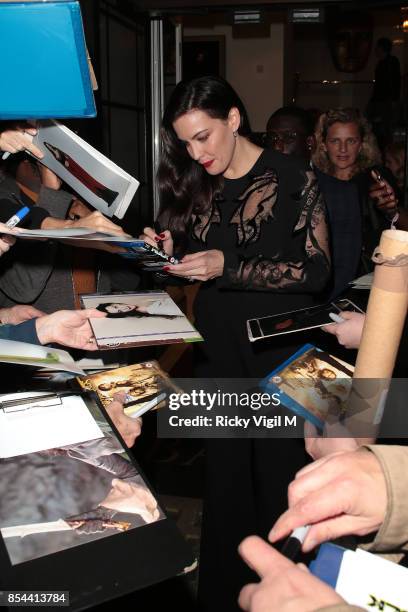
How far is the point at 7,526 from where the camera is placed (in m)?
0.83

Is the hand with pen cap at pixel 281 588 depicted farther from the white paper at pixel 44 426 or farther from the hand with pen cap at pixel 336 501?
the white paper at pixel 44 426

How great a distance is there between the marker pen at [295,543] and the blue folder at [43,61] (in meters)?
0.74

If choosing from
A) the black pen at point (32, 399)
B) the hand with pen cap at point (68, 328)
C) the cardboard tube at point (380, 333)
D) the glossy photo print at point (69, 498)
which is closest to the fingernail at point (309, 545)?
the glossy photo print at point (69, 498)

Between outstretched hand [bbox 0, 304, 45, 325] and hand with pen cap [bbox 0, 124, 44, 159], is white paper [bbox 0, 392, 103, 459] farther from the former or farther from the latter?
hand with pen cap [bbox 0, 124, 44, 159]

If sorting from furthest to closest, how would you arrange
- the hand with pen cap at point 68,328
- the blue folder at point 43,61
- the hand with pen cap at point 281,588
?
the hand with pen cap at point 68,328
the blue folder at point 43,61
the hand with pen cap at point 281,588

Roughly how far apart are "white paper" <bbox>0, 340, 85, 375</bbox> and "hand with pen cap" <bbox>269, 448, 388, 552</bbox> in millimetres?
573

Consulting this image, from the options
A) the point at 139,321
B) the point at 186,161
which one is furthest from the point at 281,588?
the point at 186,161

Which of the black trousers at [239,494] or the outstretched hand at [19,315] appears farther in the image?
the black trousers at [239,494]

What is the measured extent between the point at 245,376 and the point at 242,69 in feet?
23.6

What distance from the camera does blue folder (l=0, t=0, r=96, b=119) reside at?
899 mm

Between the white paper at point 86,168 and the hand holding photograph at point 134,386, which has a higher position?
the white paper at point 86,168

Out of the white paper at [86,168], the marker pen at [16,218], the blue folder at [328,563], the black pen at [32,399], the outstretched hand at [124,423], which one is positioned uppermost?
the white paper at [86,168]

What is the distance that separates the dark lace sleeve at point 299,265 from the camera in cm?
202

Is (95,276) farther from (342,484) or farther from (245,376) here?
(342,484)
